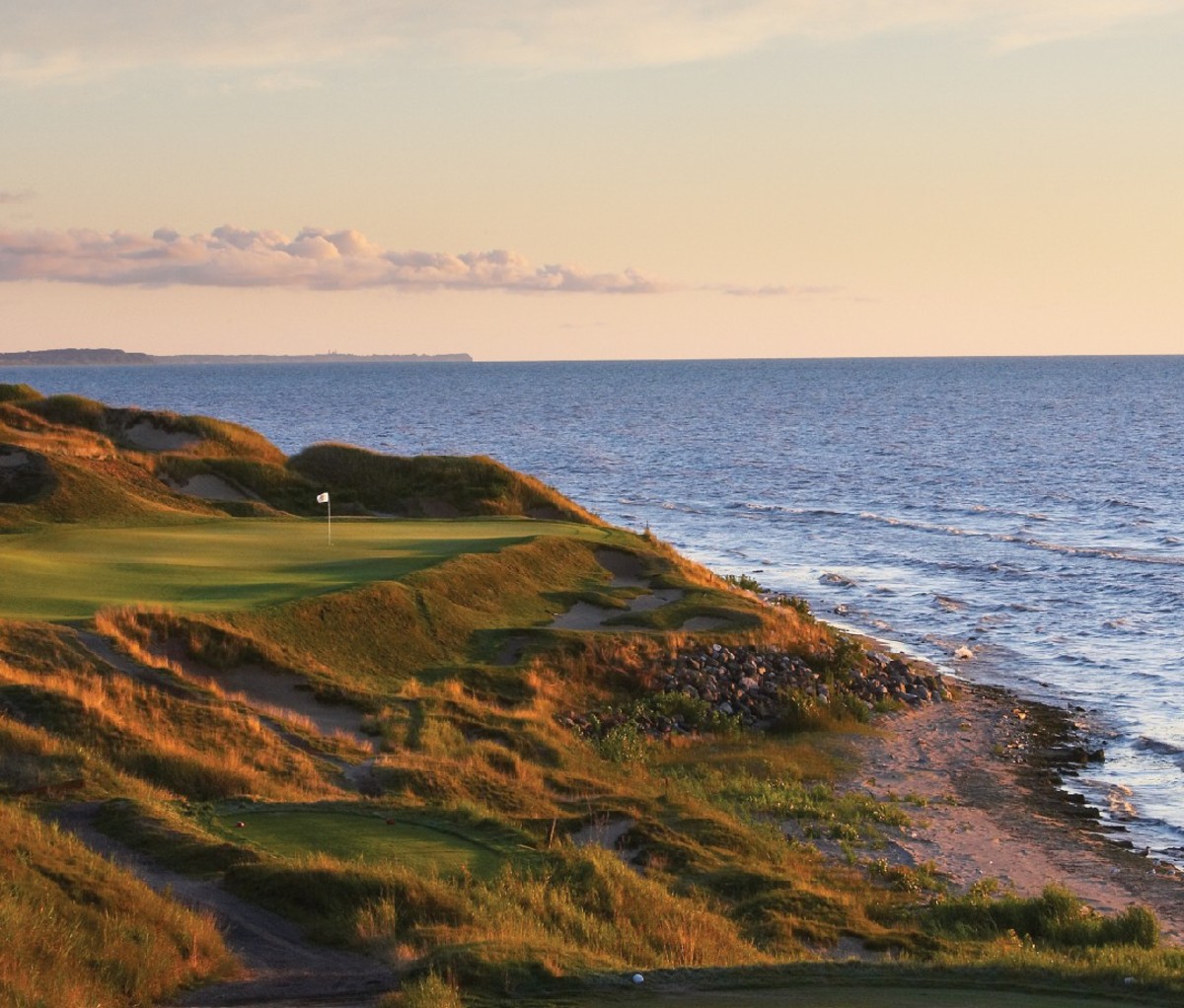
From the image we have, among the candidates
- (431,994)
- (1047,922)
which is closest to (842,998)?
(431,994)

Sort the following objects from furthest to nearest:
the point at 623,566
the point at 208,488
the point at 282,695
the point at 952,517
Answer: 1. the point at 952,517
2. the point at 208,488
3. the point at 623,566
4. the point at 282,695

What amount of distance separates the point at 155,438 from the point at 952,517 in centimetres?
3665

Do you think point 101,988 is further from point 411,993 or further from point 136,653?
point 136,653

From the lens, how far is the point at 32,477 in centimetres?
3622

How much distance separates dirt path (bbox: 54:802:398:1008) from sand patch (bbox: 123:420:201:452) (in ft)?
120

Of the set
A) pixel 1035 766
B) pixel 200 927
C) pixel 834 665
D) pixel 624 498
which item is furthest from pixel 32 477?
pixel 624 498

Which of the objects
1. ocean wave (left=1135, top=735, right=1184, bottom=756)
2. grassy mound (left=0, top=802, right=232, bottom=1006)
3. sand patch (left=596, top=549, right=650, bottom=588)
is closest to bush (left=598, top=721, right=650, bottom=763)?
sand patch (left=596, top=549, right=650, bottom=588)

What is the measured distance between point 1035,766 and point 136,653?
16.7m

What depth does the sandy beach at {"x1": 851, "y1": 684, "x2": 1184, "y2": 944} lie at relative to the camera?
2014 cm

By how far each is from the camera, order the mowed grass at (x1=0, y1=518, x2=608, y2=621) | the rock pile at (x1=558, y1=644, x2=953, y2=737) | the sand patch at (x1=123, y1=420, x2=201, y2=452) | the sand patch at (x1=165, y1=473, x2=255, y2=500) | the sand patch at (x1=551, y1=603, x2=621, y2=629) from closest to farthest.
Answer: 1. the mowed grass at (x1=0, y1=518, x2=608, y2=621)
2. the rock pile at (x1=558, y1=644, x2=953, y2=737)
3. the sand patch at (x1=551, y1=603, x2=621, y2=629)
4. the sand patch at (x1=165, y1=473, x2=255, y2=500)
5. the sand patch at (x1=123, y1=420, x2=201, y2=452)

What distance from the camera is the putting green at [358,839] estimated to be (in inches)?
Answer: 547

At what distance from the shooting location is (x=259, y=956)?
11.4 meters

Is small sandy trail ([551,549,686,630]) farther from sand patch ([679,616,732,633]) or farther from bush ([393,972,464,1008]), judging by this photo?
bush ([393,972,464,1008])

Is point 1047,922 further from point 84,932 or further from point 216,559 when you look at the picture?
point 216,559
